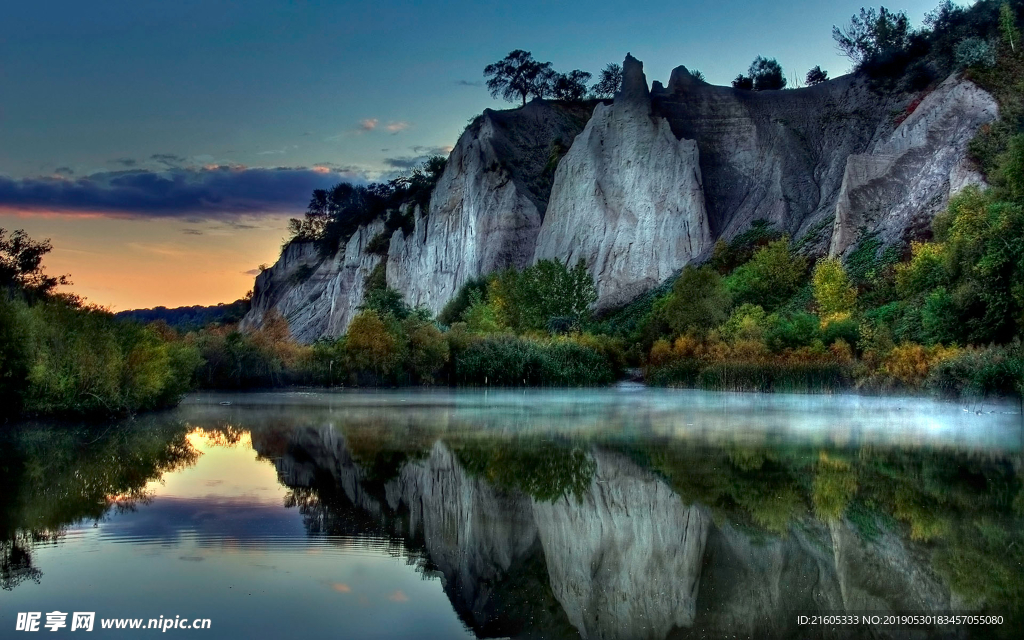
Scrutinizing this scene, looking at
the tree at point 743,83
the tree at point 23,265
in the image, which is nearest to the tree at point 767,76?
the tree at point 743,83

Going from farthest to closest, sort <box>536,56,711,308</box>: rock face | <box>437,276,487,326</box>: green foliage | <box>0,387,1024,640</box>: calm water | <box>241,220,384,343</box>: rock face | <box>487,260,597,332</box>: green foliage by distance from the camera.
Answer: <box>241,220,384,343</box>: rock face → <box>437,276,487,326</box>: green foliage → <box>536,56,711,308</box>: rock face → <box>487,260,597,332</box>: green foliage → <box>0,387,1024,640</box>: calm water

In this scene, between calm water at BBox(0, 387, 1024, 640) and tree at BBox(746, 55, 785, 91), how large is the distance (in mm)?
62763

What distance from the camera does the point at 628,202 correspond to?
204 feet

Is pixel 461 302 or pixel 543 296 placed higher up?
pixel 461 302

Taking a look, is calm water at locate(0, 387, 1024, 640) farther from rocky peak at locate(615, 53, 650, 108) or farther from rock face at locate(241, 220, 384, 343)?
rock face at locate(241, 220, 384, 343)

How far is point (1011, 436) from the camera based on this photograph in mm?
17281


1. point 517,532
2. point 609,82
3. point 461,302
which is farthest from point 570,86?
point 517,532

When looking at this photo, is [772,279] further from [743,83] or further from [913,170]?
[743,83]

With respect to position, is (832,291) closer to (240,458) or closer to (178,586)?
(240,458)

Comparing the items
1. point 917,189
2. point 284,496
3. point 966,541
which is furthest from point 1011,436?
point 917,189

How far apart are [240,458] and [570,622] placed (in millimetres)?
10207

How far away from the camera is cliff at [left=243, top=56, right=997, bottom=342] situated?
4641cm

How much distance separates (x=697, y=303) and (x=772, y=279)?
4.34 meters

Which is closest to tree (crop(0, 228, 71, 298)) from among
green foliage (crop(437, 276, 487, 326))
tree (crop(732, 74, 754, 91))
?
green foliage (crop(437, 276, 487, 326))
